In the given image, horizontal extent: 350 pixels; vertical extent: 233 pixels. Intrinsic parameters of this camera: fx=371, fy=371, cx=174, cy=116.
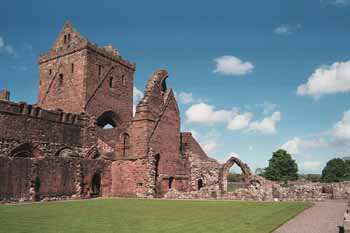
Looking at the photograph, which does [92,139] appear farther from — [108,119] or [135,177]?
[108,119]

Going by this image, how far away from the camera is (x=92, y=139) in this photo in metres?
29.0

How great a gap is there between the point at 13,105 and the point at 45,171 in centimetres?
517

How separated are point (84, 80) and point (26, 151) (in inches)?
382

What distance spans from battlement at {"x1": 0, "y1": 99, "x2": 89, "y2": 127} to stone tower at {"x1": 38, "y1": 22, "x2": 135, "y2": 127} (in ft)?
9.25

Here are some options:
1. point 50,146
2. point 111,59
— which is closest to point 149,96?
point 50,146

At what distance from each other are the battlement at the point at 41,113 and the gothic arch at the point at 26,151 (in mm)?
2026

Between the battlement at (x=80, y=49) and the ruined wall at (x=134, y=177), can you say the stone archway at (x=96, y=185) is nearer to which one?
the ruined wall at (x=134, y=177)

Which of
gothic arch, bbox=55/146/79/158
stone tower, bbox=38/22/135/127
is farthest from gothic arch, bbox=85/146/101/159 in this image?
stone tower, bbox=38/22/135/127

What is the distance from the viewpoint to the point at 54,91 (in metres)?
34.3

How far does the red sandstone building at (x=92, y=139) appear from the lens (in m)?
22.2

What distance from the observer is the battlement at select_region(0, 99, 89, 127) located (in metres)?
23.1

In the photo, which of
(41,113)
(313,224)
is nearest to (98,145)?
(41,113)

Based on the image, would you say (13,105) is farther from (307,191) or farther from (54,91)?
(307,191)

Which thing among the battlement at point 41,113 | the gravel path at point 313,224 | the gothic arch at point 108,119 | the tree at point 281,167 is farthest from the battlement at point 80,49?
the tree at point 281,167
